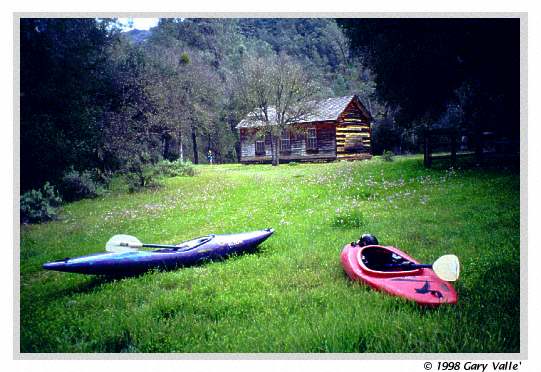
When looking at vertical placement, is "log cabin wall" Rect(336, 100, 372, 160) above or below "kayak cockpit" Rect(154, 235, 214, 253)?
above

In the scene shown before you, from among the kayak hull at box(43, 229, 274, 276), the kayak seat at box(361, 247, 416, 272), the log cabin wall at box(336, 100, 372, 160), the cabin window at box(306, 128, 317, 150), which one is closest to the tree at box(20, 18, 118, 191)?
the kayak hull at box(43, 229, 274, 276)

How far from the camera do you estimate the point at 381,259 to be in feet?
13.7

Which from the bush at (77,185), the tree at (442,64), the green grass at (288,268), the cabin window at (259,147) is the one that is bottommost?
the green grass at (288,268)

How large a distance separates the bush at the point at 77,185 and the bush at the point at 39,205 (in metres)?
0.13

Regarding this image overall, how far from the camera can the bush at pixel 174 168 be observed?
479 cm

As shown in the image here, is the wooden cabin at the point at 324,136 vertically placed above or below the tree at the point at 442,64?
below

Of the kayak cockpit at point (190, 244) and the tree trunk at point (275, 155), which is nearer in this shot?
the kayak cockpit at point (190, 244)

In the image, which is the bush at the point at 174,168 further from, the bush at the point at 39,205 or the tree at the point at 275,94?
the bush at the point at 39,205

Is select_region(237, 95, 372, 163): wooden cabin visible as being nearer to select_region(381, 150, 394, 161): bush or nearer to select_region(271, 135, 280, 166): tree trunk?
select_region(271, 135, 280, 166): tree trunk

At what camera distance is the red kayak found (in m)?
3.50

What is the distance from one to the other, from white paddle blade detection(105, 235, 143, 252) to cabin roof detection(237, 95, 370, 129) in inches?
74.2

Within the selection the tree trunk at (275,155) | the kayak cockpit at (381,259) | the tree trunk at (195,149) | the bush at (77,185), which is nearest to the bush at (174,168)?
the tree trunk at (195,149)

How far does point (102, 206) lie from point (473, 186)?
4.49 m

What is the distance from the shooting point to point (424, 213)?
455 cm
